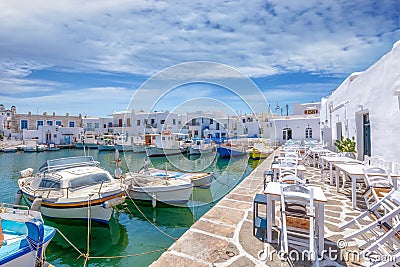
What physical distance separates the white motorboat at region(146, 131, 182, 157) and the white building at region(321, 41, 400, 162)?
59.8 ft

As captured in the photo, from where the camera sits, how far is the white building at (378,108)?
15.8ft

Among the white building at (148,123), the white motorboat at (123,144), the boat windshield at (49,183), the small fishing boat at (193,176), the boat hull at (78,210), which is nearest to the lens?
the boat hull at (78,210)

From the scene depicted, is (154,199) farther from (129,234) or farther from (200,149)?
(200,149)

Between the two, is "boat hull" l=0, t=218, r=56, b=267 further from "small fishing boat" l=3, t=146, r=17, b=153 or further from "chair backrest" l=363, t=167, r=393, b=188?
"small fishing boat" l=3, t=146, r=17, b=153

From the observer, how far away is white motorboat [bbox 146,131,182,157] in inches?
963

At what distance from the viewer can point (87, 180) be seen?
6.98m

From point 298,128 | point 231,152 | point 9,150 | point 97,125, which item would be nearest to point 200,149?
point 231,152

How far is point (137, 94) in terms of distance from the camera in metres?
7.14

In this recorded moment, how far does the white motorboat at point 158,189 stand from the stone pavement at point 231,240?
3.48m

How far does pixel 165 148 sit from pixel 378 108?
2051 centimetres

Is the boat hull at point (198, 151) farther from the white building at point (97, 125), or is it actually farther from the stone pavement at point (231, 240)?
the white building at point (97, 125)

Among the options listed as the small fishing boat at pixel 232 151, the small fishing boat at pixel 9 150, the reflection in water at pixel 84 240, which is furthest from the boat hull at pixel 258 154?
the small fishing boat at pixel 9 150

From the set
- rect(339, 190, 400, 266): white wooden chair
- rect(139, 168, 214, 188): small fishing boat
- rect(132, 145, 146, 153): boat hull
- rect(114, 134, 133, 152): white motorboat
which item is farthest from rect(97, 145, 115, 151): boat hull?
rect(339, 190, 400, 266): white wooden chair

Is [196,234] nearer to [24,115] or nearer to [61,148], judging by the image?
[61,148]
